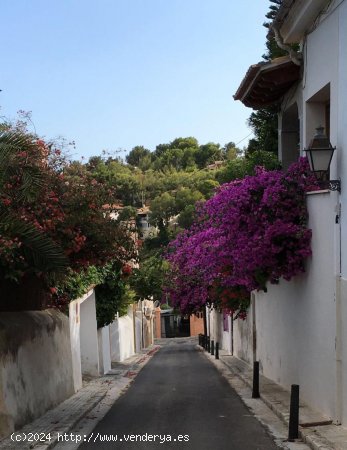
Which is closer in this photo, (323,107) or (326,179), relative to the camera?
(326,179)

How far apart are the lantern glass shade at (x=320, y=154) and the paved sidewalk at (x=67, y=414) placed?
19.8 ft

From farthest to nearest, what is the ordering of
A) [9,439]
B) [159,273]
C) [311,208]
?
[159,273], [311,208], [9,439]

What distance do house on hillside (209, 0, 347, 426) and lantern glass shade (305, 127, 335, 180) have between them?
0.49 ft

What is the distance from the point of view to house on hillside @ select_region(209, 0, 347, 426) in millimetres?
9320

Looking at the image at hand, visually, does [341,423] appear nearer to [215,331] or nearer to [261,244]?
[261,244]

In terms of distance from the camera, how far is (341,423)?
30.1 ft

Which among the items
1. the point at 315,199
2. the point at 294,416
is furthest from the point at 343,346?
the point at 315,199

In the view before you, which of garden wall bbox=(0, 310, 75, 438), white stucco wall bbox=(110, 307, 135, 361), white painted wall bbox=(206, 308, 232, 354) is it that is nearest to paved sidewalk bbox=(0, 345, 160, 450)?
garden wall bbox=(0, 310, 75, 438)

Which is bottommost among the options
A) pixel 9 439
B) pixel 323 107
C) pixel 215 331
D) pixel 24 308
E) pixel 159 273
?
pixel 215 331

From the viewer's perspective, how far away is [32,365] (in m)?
11.4

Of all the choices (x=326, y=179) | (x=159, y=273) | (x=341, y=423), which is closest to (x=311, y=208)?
(x=326, y=179)

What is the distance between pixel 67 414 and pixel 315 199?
6424mm

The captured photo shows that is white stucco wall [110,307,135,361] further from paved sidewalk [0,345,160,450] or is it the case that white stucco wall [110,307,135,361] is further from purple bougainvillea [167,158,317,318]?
purple bougainvillea [167,158,317,318]

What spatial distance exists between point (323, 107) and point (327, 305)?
4164mm
